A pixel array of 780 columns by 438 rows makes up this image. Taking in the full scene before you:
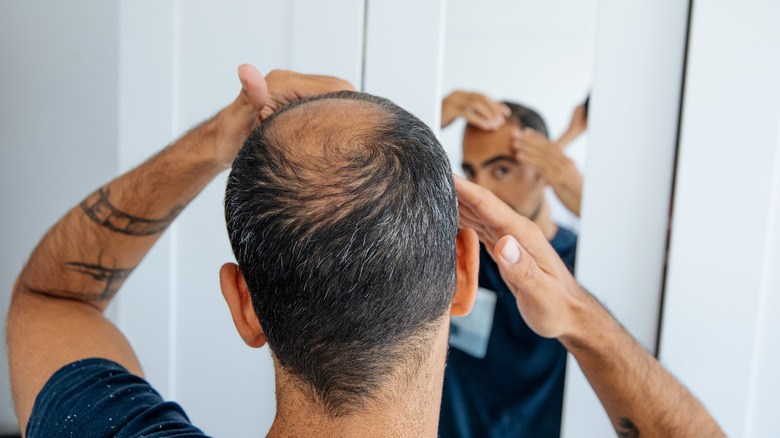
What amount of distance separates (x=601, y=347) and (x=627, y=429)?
0.49 feet

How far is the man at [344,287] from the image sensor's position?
51 cm

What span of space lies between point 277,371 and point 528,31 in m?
0.73

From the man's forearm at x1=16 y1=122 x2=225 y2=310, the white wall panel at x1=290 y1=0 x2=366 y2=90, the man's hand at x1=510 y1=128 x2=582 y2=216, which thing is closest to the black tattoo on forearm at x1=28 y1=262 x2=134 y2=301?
the man's forearm at x1=16 y1=122 x2=225 y2=310

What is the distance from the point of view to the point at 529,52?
3.18 ft

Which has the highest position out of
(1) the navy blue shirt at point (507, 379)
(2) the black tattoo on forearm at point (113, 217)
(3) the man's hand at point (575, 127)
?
(3) the man's hand at point (575, 127)

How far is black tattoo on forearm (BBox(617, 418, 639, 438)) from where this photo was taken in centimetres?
83

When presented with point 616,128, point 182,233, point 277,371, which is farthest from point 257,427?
point 616,128

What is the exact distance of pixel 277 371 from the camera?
604 millimetres

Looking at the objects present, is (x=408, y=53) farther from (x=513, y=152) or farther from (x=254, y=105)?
(x=254, y=105)

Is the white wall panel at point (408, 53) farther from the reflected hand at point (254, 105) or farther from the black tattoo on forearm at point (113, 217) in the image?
the black tattoo on forearm at point (113, 217)

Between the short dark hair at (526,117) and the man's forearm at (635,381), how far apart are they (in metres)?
0.34

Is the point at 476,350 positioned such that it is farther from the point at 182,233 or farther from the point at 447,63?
the point at 182,233

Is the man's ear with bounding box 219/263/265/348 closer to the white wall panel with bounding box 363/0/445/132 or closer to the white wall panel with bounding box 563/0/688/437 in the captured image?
the white wall panel with bounding box 363/0/445/132

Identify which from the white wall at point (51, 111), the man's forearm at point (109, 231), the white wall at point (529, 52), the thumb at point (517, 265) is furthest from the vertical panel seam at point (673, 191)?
the white wall at point (51, 111)
